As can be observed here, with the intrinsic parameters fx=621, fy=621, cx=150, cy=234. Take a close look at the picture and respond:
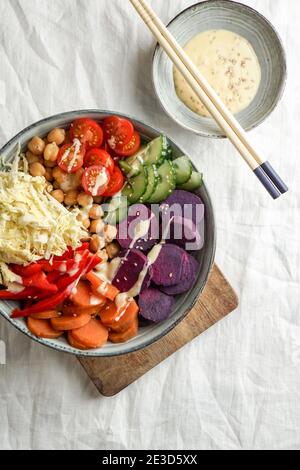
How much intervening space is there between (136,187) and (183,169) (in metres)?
0.19

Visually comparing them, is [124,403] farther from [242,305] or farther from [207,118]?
[207,118]

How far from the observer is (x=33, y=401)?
107 inches

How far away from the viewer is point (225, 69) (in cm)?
267

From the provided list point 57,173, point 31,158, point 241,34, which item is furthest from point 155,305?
point 241,34

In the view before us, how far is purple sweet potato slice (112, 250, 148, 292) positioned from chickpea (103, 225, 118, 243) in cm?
10

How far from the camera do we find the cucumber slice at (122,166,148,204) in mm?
2373

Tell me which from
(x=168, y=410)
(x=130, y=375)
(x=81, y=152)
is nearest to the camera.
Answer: (x=81, y=152)

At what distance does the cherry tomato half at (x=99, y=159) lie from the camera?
236cm

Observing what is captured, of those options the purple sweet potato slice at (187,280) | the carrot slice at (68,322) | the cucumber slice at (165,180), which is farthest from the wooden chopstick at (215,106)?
the carrot slice at (68,322)

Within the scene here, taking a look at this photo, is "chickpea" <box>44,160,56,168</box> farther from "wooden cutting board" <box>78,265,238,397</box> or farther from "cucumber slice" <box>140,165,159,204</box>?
"wooden cutting board" <box>78,265,238,397</box>

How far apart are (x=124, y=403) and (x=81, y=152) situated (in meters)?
1.14

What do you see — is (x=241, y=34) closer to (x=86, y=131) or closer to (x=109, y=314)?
(x=86, y=131)

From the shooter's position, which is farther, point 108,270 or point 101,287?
point 108,270

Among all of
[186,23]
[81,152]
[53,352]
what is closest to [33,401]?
[53,352]
